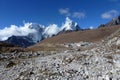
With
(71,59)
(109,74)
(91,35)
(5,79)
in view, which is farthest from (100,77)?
(91,35)

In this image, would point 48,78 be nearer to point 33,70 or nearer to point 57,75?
point 57,75

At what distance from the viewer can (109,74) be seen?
27.6 m

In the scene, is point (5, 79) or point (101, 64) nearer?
point (5, 79)

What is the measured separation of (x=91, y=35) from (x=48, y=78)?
501 ft

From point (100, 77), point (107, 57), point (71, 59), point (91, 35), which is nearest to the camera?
point (100, 77)

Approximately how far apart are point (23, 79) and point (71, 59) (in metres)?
13.1

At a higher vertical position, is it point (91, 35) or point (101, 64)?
point (91, 35)

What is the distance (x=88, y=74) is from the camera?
94.8 feet

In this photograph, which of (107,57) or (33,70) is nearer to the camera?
(33,70)

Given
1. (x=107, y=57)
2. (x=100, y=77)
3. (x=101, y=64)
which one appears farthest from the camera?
(x=107, y=57)

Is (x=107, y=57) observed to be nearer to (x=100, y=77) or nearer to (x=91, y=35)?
(x=100, y=77)

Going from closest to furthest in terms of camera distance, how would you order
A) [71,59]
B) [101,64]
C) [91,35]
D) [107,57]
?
1. [101,64]
2. [107,57]
3. [71,59]
4. [91,35]

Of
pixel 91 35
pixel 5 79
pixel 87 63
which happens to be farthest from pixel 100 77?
pixel 91 35

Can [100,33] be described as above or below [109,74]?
above
